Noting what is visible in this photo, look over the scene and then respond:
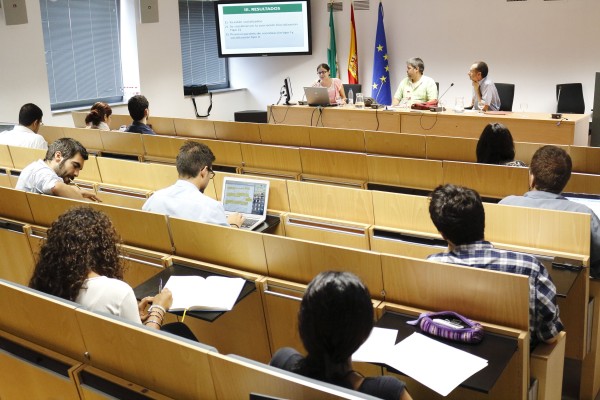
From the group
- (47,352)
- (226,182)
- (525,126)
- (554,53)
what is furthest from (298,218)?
(554,53)

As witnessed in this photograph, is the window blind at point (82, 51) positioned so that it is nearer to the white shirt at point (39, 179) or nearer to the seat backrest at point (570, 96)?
the white shirt at point (39, 179)

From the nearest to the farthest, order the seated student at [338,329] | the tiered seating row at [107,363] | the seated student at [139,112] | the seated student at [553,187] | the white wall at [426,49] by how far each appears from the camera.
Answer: the seated student at [338,329]
the tiered seating row at [107,363]
the seated student at [553,187]
the seated student at [139,112]
the white wall at [426,49]

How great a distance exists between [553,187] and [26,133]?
4807mm

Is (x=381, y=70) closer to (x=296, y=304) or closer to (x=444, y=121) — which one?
(x=444, y=121)

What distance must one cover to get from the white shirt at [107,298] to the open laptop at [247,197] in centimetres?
159

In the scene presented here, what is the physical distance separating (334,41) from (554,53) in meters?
3.54

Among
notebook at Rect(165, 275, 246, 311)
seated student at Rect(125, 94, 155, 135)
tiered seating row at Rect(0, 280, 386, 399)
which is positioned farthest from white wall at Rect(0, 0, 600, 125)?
tiered seating row at Rect(0, 280, 386, 399)

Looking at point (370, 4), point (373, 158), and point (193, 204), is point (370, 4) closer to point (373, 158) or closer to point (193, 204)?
point (373, 158)

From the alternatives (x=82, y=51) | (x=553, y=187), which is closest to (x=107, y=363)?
(x=553, y=187)

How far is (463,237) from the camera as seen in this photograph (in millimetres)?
2482

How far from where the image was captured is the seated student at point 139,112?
6.12m

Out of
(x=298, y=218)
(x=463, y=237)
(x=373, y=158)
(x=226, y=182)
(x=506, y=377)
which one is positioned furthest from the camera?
(x=373, y=158)

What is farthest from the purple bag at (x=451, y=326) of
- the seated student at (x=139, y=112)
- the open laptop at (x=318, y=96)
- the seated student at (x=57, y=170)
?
the open laptop at (x=318, y=96)

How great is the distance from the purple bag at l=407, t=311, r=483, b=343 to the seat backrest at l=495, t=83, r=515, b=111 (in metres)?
6.22
